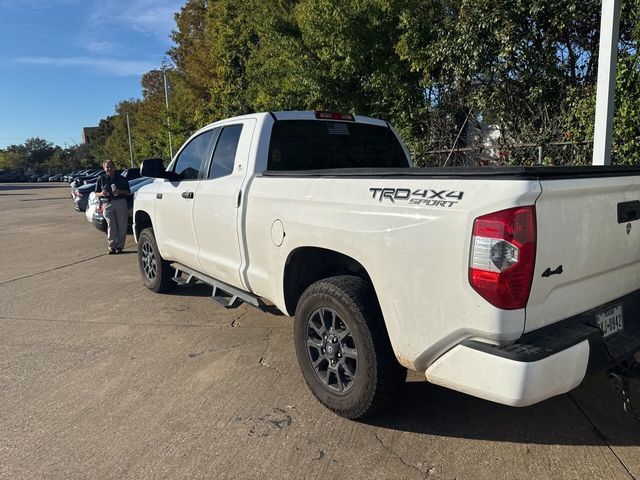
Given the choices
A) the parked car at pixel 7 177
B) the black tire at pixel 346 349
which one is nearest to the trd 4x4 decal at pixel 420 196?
the black tire at pixel 346 349

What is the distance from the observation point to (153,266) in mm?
6406

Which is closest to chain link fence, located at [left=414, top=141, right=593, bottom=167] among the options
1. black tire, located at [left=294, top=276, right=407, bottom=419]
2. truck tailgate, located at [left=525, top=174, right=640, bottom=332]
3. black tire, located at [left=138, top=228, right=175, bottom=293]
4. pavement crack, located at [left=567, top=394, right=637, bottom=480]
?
pavement crack, located at [left=567, top=394, right=637, bottom=480]

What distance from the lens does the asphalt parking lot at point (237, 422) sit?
2.72m

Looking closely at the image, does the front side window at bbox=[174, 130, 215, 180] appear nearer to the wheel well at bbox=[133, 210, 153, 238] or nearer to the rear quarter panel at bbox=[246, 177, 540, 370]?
the wheel well at bbox=[133, 210, 153, 238]

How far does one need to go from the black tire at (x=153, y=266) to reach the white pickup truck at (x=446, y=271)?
237 cm

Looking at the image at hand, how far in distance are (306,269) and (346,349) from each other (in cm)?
70

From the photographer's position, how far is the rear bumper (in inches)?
86.8

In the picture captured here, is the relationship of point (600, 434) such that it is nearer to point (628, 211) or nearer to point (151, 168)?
point (628, 211)

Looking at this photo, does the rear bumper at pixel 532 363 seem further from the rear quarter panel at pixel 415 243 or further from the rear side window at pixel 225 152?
the rear side window at pixel 225 152

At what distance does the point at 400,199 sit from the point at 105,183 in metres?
8.86

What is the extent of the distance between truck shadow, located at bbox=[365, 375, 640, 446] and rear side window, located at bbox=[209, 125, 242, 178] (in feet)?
7.98

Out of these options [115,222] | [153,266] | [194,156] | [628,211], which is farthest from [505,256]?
[115,222]

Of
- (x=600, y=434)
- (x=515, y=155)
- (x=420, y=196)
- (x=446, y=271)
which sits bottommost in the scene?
(x=600, y=434)

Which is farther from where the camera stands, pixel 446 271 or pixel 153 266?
pixel 153 266
